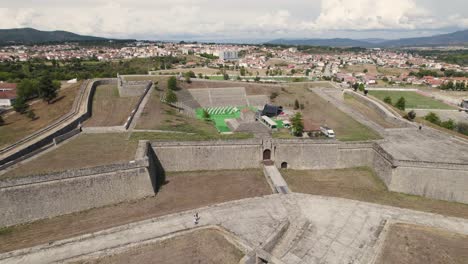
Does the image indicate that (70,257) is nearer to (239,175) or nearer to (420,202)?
(239,175)

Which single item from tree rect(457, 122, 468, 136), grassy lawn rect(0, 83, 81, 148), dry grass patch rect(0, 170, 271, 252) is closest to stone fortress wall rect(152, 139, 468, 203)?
dry grass patch rect(0, 170, 271, 252)

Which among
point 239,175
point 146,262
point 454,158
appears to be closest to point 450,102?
point 454,158

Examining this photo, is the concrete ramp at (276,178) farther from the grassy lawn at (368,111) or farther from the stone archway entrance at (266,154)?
the grassy lawn at (368,111)

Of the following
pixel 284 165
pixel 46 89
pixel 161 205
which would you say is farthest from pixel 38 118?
pixel 284 165

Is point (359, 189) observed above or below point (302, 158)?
below

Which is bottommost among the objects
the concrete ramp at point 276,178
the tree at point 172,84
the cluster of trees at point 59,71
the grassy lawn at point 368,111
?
the concrete ramp at point 276,178

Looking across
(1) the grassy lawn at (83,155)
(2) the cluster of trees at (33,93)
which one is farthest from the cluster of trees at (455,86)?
(2) the cluster of trees at (33,93)

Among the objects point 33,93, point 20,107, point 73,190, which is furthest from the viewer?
point 33,93

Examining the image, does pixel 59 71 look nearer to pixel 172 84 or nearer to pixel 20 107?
pixel 172 84
